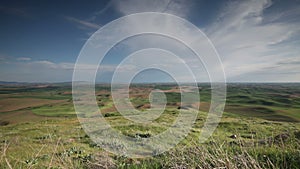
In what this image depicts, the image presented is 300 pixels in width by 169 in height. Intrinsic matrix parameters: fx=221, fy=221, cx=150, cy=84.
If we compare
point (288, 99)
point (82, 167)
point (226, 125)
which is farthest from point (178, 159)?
point (288, 99)

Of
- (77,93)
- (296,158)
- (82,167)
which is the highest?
(77,93)

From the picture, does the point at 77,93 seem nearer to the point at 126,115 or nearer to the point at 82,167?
the point at 82,167

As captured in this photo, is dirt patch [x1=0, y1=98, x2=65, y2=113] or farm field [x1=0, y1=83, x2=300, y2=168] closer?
farm field [x1=0, y1=83, x2=300, y2=168]

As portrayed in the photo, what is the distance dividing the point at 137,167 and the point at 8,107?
5046 inches

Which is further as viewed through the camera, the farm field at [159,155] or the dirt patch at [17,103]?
the dirt patch at [17,103]

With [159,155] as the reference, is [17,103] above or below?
below

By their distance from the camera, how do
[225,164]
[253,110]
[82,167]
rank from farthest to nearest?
1. [253,110]
2. [82,167]
3. [225,164]

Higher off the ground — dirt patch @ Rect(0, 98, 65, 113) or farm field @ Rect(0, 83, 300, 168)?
farm field @ Rect(0, 83, 300, 168)

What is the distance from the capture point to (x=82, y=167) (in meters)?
5.93

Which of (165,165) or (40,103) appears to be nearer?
(165,165)

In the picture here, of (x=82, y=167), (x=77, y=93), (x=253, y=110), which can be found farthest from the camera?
(x=253, y=110)

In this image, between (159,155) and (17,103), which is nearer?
(159,155)

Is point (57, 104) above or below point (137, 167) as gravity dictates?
below

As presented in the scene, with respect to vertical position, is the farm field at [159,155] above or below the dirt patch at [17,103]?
above
